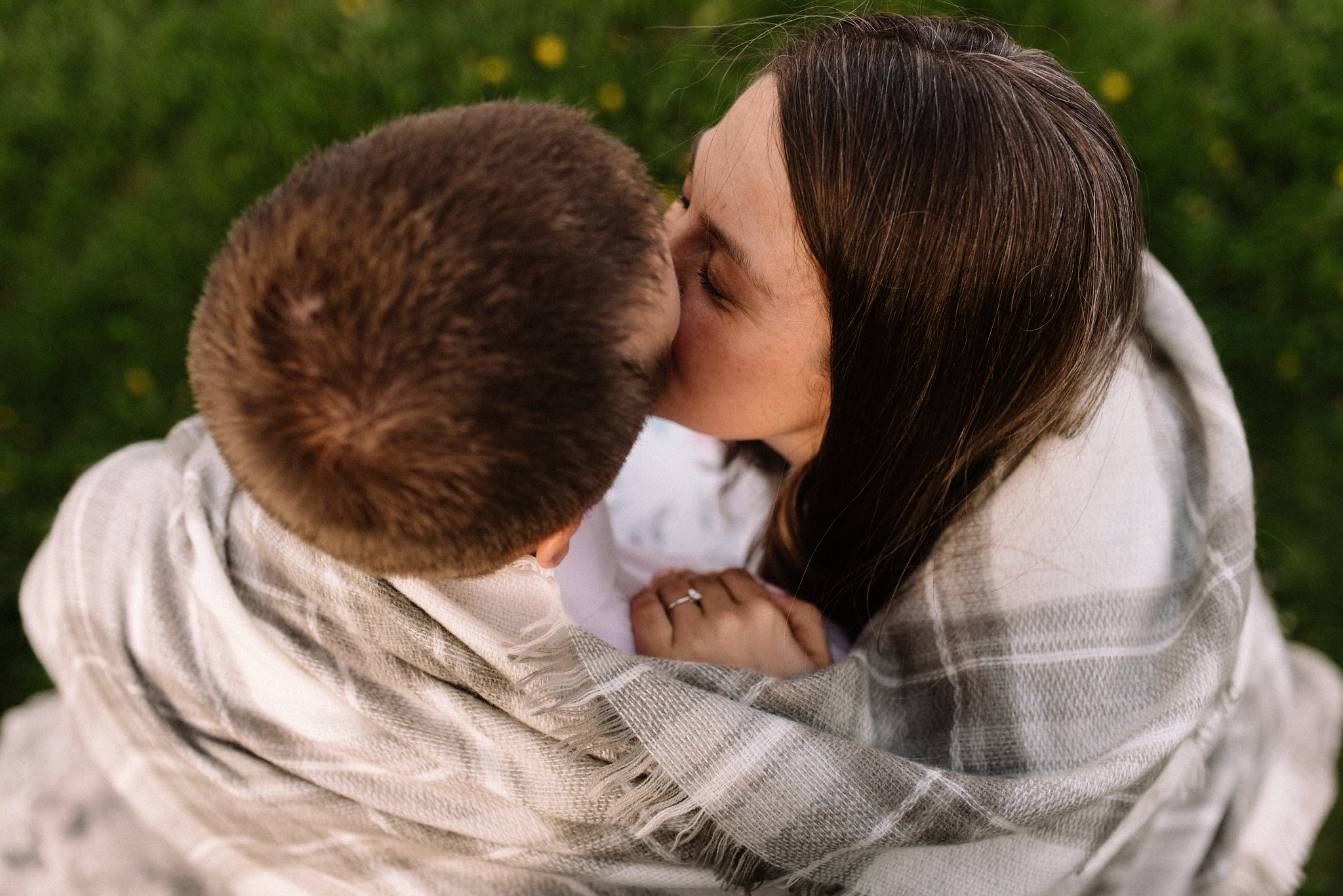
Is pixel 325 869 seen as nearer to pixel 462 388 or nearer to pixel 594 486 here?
pixel 594 486

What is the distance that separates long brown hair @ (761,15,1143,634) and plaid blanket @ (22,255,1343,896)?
24 cm

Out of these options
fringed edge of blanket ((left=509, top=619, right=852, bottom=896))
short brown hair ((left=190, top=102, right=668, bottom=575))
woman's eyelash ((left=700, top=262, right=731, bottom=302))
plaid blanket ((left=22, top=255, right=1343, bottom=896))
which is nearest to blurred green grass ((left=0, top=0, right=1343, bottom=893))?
plaid blanket ((left=22, top=255, right=1343, bottom=896))

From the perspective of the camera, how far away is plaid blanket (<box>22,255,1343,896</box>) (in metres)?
1.22

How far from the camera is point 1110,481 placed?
1517 mm

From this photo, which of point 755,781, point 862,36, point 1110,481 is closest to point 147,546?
point 755,781

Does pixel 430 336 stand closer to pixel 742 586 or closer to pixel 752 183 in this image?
pixel 752 183

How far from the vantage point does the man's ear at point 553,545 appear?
1114 mm

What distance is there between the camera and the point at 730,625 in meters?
1.40

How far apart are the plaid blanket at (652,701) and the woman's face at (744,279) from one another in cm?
43

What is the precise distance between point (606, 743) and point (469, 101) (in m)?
2.10

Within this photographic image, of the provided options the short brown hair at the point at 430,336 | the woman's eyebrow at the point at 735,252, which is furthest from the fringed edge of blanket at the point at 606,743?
the woman's eyebrow at the point at 735,252

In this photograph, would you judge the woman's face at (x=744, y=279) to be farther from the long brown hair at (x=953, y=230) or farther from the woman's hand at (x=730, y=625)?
the woman's hand at (x=730, y=625)

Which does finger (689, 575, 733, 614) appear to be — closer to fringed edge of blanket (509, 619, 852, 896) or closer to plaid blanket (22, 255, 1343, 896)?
plaid blanket (22, 255, 1343, 896)

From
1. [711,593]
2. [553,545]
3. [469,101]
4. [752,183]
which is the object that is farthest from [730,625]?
[469,101]
